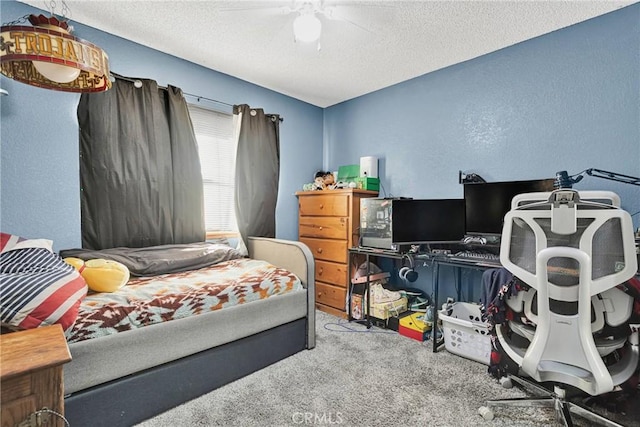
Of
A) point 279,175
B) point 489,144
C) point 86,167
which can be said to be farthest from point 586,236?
point 86,167

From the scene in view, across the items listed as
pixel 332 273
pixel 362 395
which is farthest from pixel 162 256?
pixel 362 395

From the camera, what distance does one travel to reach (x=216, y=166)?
10.0ft

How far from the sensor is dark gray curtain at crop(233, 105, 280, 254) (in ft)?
10.1

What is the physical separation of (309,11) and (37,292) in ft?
7.07

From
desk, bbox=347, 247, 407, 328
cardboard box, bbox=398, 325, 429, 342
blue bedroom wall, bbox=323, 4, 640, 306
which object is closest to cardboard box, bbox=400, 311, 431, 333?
cardboard box, bbox=398, 325, 429, 342

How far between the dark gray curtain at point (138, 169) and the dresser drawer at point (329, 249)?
1.15 metres

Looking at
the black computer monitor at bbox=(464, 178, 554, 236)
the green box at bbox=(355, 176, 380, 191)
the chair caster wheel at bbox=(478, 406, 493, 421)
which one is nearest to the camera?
the chair caster wheel at bbox=(478, 406, 493, 421)

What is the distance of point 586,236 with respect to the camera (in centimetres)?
127

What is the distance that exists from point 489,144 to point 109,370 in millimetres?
3056

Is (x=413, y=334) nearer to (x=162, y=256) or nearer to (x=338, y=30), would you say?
(x=162, y=256)

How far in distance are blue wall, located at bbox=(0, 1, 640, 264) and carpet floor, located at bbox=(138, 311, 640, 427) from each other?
149cm

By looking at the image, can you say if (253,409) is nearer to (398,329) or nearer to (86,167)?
(398,329)

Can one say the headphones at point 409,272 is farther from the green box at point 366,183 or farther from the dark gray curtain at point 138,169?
the dark gray curtain at point 138,169

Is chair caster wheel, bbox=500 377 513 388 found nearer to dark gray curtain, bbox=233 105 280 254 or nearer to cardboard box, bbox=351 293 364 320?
cardboard box, bbox=351 293 364 320
